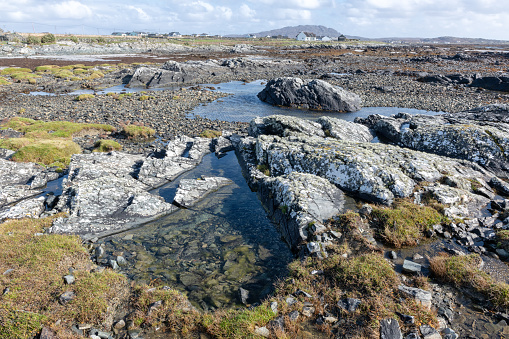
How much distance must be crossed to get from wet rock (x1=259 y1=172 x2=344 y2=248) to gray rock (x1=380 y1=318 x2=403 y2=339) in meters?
4.48

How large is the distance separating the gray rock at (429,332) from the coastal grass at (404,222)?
4.33 metres

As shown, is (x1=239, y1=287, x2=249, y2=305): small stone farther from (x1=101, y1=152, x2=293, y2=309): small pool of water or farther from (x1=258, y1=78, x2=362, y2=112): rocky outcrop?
(x1=258, y1=78, x2=362, y2=112): rocky outcrop

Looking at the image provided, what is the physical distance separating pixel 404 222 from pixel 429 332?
18.5ft

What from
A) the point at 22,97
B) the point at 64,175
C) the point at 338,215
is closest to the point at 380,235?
the point at 338,215

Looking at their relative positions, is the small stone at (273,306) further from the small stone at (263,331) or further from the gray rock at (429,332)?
the gray rock at (429,332)

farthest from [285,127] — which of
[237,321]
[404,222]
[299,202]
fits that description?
[237,321]

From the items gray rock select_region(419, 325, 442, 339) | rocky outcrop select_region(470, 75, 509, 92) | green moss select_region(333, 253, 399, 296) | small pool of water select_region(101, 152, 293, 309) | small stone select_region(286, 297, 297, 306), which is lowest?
small pool of water select_region(101, 152, 293, 309)

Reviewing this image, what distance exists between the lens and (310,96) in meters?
44.2

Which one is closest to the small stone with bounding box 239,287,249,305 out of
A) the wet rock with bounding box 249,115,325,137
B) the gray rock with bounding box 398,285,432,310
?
the gray rock with bounding box 398,285,432,310

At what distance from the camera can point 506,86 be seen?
50375mm

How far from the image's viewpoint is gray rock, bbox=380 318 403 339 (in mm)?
6969

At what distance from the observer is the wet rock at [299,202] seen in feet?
39.6

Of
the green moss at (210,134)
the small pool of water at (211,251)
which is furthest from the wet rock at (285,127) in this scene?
the small pool of water at (211,251)

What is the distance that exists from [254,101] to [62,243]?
40.9 meters
